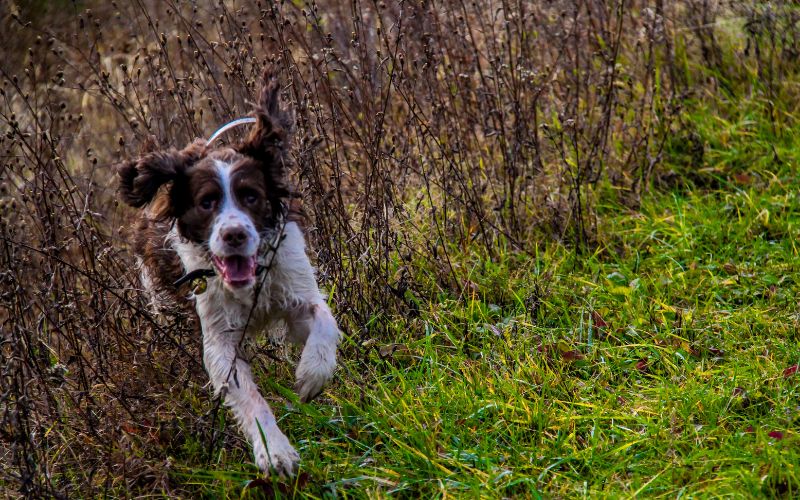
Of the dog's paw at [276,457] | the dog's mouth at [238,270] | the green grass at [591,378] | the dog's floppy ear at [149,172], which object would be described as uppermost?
the dog's floppy ear at [149,172]

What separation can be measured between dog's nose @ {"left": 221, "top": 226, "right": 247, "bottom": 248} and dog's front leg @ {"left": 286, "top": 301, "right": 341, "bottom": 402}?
47 centimetres

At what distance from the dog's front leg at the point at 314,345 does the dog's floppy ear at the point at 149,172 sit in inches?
28.1

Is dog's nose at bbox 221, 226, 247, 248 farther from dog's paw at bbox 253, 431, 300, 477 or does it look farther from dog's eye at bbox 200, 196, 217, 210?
dog's paw at bbox 253, 431, 300, 477

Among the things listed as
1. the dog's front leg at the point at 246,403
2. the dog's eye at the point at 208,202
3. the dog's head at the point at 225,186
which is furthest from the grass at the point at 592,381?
the dog's eye at the point at 208,202

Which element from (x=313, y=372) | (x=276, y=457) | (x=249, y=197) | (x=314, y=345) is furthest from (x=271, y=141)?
(x=276, y=457)

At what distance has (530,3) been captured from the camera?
5.94 meters

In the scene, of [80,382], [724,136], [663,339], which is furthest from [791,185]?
[80,382]

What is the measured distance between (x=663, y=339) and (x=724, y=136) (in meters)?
2.02

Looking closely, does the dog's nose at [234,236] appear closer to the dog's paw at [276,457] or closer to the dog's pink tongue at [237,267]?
the dog's pink tongue at [237,267]

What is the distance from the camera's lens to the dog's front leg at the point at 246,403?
3207mm

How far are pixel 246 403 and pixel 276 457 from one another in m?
0.27

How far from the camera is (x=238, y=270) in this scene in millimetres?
3432

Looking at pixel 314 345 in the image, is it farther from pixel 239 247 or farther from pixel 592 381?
pixel 592 381

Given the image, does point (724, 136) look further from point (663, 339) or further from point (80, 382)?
point (80, 382)
